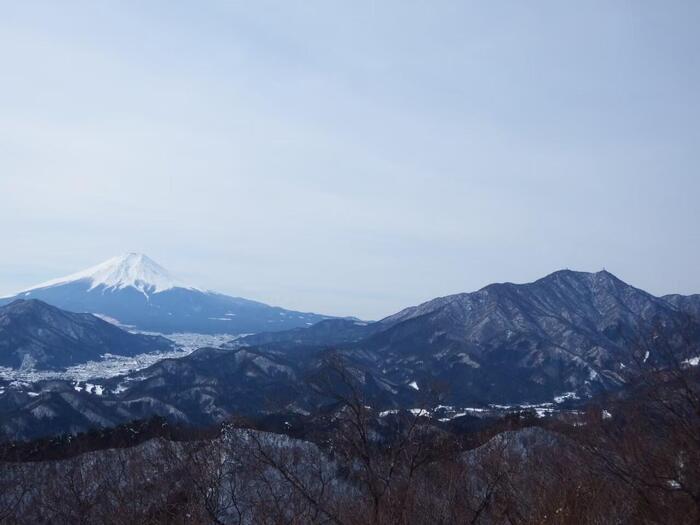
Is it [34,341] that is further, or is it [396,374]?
[34,341]

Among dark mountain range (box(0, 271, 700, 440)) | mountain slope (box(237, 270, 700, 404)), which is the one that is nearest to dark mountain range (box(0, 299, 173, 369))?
dark mountain range (box(0, 271, 700, 440))

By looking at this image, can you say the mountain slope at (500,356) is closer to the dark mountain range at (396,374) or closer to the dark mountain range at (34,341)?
the dark mountain range at (396,374)

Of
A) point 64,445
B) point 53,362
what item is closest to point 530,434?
point 64,445

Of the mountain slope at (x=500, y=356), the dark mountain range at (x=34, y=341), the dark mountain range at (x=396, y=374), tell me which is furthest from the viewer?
the dark mountain range at (x=34, y=341)

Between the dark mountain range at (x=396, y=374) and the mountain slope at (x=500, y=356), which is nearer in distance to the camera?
the dark mountain range at (x=396, y=374)

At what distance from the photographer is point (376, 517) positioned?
16.7 metres

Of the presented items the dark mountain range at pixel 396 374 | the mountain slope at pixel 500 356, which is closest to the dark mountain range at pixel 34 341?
the dark mountain range at pixel 396 374

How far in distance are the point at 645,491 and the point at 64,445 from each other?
129 feet

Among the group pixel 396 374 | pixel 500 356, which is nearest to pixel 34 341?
pixel 396 374

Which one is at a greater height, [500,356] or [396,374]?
[500,356]

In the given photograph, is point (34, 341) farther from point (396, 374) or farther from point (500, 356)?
point (500, 356)

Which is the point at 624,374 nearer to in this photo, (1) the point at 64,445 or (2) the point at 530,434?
(2) the point at 530,434

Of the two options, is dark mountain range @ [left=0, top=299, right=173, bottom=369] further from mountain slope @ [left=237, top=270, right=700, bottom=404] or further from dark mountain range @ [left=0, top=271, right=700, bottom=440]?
mountain slope @ [left=237, top=270, right=700, bottom=404]

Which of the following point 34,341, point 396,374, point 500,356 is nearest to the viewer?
point 396,374
